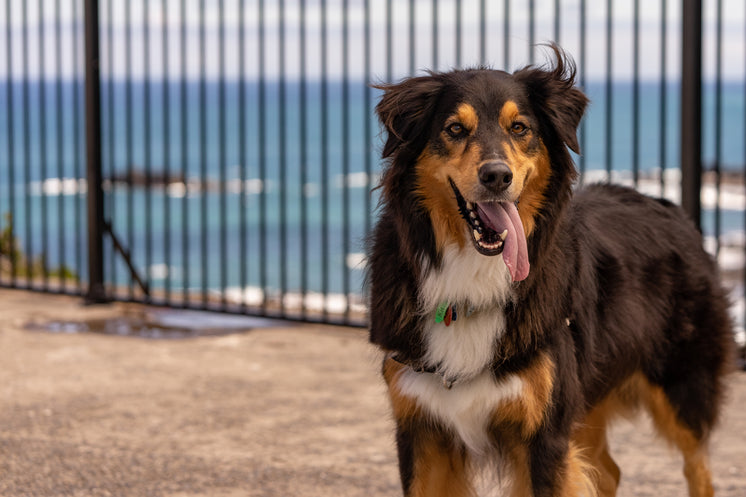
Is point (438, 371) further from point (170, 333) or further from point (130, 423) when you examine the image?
point (170, 333)

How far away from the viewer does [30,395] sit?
5.05 metres

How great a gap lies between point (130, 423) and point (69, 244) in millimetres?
21914

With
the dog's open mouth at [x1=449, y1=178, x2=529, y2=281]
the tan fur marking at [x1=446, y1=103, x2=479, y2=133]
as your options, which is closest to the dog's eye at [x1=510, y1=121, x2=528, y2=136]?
the tan fur marking at [x1=446, y1=103, x2=479, y2=133]

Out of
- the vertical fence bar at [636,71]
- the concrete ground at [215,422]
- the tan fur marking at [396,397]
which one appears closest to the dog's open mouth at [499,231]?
the tan fur marking at [396,397]

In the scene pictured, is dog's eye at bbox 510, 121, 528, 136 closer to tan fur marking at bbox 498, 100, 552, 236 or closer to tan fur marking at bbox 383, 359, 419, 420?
tan fur marking at bbox 498, 100, 552, 236

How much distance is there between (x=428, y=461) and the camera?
3.07 m

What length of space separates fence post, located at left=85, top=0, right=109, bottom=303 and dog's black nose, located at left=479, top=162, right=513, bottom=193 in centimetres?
487

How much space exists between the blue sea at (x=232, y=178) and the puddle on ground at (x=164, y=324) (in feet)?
1.08

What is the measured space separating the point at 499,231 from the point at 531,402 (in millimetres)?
500

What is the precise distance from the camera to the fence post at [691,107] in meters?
5.49

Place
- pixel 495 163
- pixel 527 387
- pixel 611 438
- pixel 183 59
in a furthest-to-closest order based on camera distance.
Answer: pixel 183 59 → pixel 611 438 → pixel 527 387 → pixel 495 163

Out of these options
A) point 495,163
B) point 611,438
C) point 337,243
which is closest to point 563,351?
point 495,163

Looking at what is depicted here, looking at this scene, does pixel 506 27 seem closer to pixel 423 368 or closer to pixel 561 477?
pixel 423 368

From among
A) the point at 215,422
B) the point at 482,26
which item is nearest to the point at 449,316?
the point at 215,422
